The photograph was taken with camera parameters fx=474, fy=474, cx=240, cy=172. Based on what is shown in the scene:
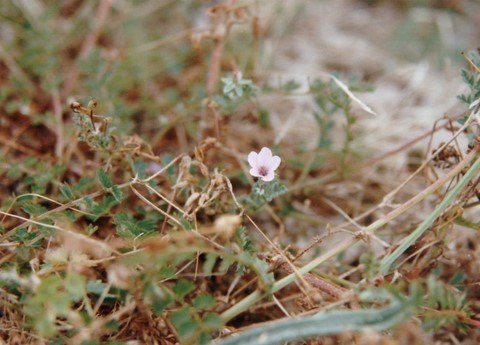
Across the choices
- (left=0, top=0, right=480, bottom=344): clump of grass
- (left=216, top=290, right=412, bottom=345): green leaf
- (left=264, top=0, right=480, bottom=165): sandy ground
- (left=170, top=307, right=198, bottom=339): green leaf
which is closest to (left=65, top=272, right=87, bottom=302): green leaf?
(left=0, top=0, right=480, bottom=344): clump of grass

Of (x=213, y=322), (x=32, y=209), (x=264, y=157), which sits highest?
(x=264, y=157)

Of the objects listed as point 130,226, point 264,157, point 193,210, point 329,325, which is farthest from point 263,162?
point 329,325

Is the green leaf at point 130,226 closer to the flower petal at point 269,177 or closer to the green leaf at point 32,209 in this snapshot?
the green leaf at point 32,209

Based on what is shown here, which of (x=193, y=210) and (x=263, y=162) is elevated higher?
(x=263, y=162)

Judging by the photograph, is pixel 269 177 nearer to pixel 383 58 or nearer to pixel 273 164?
pixel 273 164

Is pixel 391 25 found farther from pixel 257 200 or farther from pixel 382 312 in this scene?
pixel 382 312

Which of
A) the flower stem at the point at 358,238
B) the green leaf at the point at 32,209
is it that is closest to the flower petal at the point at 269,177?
the flower stem at the point at 358,238

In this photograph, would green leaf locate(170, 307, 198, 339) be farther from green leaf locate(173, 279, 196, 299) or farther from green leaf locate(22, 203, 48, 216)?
green leaf locate(22, 203, 48, 216)

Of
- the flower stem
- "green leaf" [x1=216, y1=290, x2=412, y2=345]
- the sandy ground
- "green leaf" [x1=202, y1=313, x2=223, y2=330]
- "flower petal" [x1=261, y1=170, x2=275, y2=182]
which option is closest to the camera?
"green leaf" [x1=216, y1=290, x2=412, y2=345]
